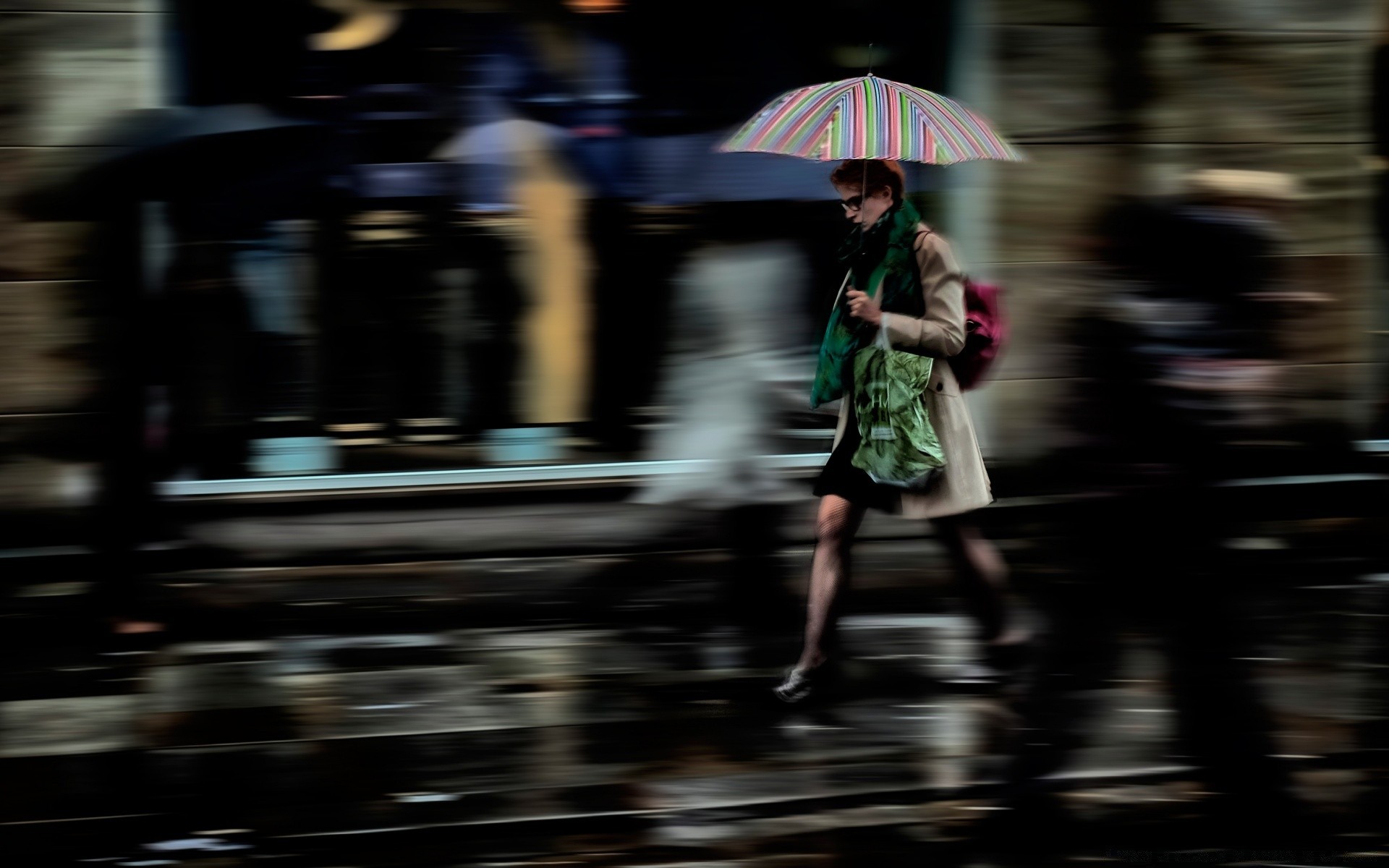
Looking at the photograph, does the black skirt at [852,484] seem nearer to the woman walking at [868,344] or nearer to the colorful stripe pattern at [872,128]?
the woman walking at [868,344]

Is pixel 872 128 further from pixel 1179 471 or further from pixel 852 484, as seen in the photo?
pixel 1179 471

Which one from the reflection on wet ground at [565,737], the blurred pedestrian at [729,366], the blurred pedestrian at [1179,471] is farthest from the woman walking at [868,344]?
the blurred pedestrian at [729,366]

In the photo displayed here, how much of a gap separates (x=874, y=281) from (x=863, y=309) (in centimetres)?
18

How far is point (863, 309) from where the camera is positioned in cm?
485

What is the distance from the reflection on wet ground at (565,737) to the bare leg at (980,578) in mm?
260

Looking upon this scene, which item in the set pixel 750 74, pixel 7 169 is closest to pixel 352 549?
pixel 7 169

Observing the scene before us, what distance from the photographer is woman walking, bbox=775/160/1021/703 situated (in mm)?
4930

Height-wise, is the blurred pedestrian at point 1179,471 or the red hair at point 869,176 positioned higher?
the red hair at point 869,176

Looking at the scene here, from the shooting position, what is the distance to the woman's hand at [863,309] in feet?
15.9

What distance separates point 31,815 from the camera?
13.8 ft

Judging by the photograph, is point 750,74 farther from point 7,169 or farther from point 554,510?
point 7,169

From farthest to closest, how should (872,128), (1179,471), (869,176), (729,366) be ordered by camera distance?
(729,366), (869,176), (872,128), (1179,471)

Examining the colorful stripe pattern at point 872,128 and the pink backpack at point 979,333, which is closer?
the colorful stripe pattern at point 872,128

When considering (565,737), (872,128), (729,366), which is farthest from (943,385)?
(729,366)
